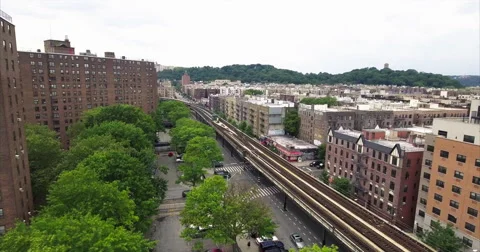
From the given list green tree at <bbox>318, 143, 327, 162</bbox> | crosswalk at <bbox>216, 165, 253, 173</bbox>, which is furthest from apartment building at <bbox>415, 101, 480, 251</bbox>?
crosswalk at <bbox>216, 165, 253, 173</bbox>

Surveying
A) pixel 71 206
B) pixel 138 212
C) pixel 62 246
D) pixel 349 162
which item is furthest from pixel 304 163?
pixel 62 246

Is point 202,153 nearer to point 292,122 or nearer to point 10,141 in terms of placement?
point 10,141

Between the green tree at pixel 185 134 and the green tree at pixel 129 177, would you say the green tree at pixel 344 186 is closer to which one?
the green tree at pixel 129 177

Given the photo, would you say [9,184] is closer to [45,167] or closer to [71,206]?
[71,206]

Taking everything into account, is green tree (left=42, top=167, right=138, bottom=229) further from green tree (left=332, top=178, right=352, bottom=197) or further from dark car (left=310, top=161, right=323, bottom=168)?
dark car (left=310, top=161, right=323, bottom=168)

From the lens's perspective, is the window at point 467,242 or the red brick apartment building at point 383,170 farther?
the red brick apartment building at point 383,170

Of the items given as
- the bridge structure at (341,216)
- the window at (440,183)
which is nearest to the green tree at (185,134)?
the bridge structure at (341,216)
